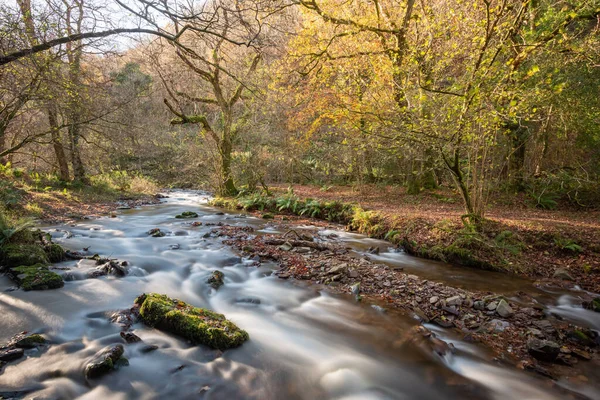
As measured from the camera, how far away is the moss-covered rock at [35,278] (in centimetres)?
481

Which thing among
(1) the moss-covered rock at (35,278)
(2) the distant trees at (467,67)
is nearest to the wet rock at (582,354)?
(2) the distant trees at (467,67)

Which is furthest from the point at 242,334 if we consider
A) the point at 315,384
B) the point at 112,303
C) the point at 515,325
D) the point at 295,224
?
the point at 295,224

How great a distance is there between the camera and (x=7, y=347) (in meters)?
3.42

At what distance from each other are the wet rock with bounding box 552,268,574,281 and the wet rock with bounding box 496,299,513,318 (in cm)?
257

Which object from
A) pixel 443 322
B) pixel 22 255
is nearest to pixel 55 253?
pixel 22 255

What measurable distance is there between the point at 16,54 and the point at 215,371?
236 inches

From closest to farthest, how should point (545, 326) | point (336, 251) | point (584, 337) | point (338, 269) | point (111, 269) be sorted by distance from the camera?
point (584, 337)
point (545, 326)
point (111, 269)
point (338, 269)
point (336, 251)

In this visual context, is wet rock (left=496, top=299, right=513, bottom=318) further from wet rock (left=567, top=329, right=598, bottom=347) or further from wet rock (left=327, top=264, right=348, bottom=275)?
wet rock (left=327, top=264, right=348, bottom=275)

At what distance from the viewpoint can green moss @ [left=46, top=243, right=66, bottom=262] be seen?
20.0ft

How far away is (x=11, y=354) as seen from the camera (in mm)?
3299

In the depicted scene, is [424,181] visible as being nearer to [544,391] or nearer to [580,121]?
[580,121]

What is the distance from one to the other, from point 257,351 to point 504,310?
3685 mm

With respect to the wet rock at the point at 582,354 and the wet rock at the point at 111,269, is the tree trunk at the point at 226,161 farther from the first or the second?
the wet rock at the point at 582,354

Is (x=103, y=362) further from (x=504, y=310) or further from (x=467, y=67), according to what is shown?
(x=467, y=67)
